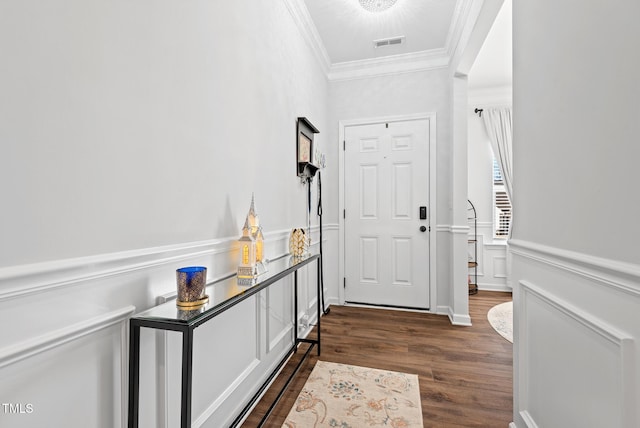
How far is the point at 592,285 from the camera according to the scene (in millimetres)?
922

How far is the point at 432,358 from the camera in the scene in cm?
229

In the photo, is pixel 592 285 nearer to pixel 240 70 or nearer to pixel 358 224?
pixel 240 70

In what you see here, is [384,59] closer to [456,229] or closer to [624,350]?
[456,229]

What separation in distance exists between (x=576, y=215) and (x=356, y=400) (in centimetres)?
147

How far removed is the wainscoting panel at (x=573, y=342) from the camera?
2.62ft

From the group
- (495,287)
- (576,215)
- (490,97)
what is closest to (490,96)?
(490,97)

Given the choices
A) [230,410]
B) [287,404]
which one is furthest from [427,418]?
[230,410]

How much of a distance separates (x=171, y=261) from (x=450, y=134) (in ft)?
9.73

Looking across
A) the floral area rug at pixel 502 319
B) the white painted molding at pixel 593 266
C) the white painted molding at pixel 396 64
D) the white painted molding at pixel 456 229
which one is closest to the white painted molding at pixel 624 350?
the white painted molding at pixel 593 266

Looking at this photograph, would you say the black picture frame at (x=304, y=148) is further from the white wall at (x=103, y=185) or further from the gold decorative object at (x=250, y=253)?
the gold decorative object at (x=250, y=253)

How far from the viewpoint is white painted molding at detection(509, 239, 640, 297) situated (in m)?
0.76

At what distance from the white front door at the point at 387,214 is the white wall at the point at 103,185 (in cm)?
215

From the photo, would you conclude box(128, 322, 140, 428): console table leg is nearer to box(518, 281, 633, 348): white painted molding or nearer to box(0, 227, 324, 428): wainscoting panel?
box(0, 227, 324, 428): wainscoting panel

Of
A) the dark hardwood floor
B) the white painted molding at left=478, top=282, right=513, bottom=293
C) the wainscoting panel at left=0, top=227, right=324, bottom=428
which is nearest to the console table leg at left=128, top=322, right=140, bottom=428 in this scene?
the wainscoting panel at left=0, top=227, right=324, bottom=428
